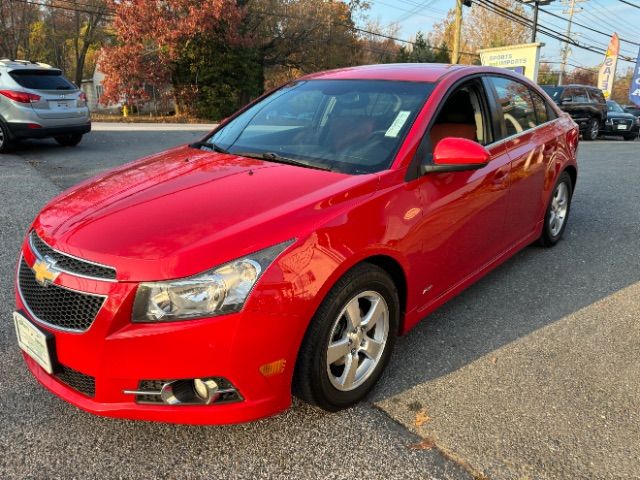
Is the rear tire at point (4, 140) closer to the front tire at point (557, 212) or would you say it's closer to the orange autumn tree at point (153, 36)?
the front tire at point (557, 212)

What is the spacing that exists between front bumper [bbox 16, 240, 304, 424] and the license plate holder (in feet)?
0.10

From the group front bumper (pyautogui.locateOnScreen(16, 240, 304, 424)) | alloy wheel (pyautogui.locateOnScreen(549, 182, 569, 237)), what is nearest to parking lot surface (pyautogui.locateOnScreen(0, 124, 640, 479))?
front bumper (pyautogui.locateOnScreen(16, 240, 304, 424))

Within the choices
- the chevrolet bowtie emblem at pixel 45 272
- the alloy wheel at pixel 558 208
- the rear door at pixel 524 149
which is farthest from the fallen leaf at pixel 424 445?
the alloy wheel at pixel 558 208

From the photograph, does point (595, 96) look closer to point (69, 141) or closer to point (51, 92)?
point (69, 141)

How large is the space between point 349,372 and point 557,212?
3277mm

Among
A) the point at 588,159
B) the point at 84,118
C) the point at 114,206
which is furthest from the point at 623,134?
the point at 114,206

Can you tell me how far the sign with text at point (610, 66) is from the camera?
→ 3083 cm

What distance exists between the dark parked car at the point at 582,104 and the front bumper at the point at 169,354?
1827 cm

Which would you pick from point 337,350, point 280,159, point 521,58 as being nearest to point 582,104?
point 521,58

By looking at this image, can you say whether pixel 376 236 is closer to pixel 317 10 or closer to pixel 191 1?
pixel 191 1

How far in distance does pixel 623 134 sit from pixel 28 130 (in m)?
19.7

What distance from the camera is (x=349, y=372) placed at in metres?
2.46

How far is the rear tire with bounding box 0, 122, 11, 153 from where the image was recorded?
9.08 meters

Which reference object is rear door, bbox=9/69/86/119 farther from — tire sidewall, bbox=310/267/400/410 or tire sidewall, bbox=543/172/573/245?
tire sidewall, bbox=310/267/400/410
